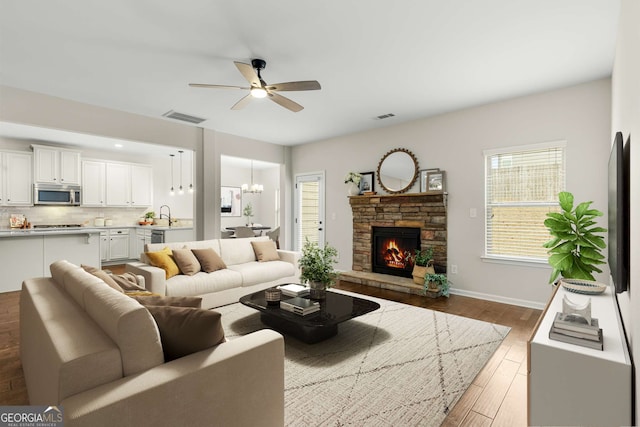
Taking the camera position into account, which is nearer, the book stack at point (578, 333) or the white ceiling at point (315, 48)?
the book stack at point (578, 333)

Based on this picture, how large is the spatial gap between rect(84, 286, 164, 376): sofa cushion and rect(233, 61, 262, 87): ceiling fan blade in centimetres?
201

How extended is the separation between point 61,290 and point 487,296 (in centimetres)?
460

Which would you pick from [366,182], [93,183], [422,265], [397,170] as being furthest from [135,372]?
[93,183]

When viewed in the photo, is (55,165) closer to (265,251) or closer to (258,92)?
(265,251)

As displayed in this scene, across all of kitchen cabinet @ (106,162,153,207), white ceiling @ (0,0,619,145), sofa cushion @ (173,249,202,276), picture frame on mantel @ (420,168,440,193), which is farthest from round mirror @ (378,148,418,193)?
kitchen cabinet @ (106,162,153,207)

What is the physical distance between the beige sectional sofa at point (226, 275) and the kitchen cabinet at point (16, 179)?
4.49 meters

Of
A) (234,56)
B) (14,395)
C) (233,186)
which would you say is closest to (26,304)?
(14,395)

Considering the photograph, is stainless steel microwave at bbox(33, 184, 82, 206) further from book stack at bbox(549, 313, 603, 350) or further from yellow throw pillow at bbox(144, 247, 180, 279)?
book stack at bbox(549, 313, 603, 350)

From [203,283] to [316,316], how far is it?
1.62m

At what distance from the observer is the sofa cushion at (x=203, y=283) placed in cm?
350

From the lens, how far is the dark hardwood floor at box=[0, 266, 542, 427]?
190cm

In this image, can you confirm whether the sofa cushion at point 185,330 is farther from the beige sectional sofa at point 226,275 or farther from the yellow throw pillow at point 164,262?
the yellow throw pillow at point 164,262

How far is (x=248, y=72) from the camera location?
8.96ft

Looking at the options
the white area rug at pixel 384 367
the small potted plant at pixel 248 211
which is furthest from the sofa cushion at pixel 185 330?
the small potted plant at pixel 248 211
